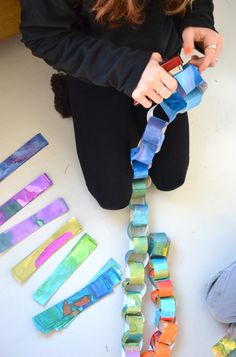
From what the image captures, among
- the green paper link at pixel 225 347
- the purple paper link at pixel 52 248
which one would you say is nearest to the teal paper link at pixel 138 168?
the purple paper link at pixel 52 248

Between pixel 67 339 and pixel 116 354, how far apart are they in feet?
0.40

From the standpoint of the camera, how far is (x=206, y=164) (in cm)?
126

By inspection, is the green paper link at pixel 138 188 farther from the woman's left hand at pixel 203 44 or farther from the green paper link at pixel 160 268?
the woman's left hand at pixel 203 44

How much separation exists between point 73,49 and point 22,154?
0.45 m

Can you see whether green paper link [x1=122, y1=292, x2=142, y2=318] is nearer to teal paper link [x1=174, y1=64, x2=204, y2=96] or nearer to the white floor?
the white floor

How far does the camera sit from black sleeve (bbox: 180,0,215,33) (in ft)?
3.17

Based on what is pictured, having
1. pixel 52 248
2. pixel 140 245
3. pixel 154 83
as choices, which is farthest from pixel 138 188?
pixel 154 83

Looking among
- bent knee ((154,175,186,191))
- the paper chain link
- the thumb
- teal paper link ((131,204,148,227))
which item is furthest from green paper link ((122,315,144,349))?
the thumb

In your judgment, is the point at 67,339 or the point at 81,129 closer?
the point at 67,339

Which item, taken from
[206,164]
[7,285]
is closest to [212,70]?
[206,164]

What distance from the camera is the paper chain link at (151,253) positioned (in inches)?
37.4

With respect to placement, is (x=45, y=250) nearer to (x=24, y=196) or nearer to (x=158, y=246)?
(x=24, y=196)

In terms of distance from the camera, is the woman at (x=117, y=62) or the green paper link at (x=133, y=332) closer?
the woman at (x=117, y=62)

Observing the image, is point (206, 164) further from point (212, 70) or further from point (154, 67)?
point (154, 67)
